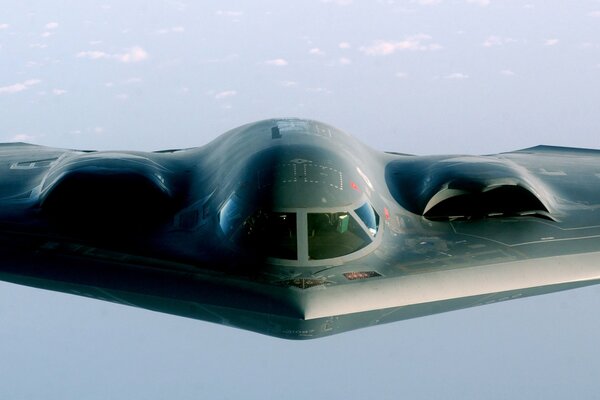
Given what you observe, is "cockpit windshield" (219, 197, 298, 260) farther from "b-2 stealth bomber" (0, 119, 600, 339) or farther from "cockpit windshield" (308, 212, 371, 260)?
"cockpit windshield" (308, 212, 371, 260)

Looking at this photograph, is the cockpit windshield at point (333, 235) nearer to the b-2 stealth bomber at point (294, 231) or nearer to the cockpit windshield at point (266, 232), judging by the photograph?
the b-2 stealth bomber at point (294, 231)

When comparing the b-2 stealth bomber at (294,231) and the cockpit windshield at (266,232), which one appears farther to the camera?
the cockpit windshield at (266,232)

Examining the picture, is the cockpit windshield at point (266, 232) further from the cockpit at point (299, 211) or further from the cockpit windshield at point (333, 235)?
the cockpit windshield at point (333, 235)

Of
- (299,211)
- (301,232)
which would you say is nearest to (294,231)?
(301,232)

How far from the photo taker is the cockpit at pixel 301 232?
1392 cm

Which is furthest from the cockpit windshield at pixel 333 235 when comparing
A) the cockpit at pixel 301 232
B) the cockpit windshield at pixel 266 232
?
the cockpit windshield at pixel 266 232

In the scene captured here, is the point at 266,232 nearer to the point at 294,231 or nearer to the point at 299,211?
the point at 294,231

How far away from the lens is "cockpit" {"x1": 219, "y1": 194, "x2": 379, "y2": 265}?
45.7 ft

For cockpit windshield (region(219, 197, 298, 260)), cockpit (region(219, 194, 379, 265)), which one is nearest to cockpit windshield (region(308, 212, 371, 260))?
cockpit (region(219, 194, 379, 265))

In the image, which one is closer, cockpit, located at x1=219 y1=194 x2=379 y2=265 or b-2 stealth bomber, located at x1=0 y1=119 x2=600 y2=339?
b-2 stealth bomber, located at x1=0 y1=119 x2=600 y2=339

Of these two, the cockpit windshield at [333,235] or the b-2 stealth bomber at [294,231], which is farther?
the cockpit windshield at [333,235]

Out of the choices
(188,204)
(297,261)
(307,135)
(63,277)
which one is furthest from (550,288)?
(63,277)

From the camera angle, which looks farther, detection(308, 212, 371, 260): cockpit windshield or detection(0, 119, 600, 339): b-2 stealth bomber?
detection(308, 212, 371, 260): cockpit windshield

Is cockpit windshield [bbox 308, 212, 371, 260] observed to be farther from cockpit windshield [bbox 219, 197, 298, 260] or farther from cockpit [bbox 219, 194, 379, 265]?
cockpit windshield [bbox 219, 197, 298, 260]
